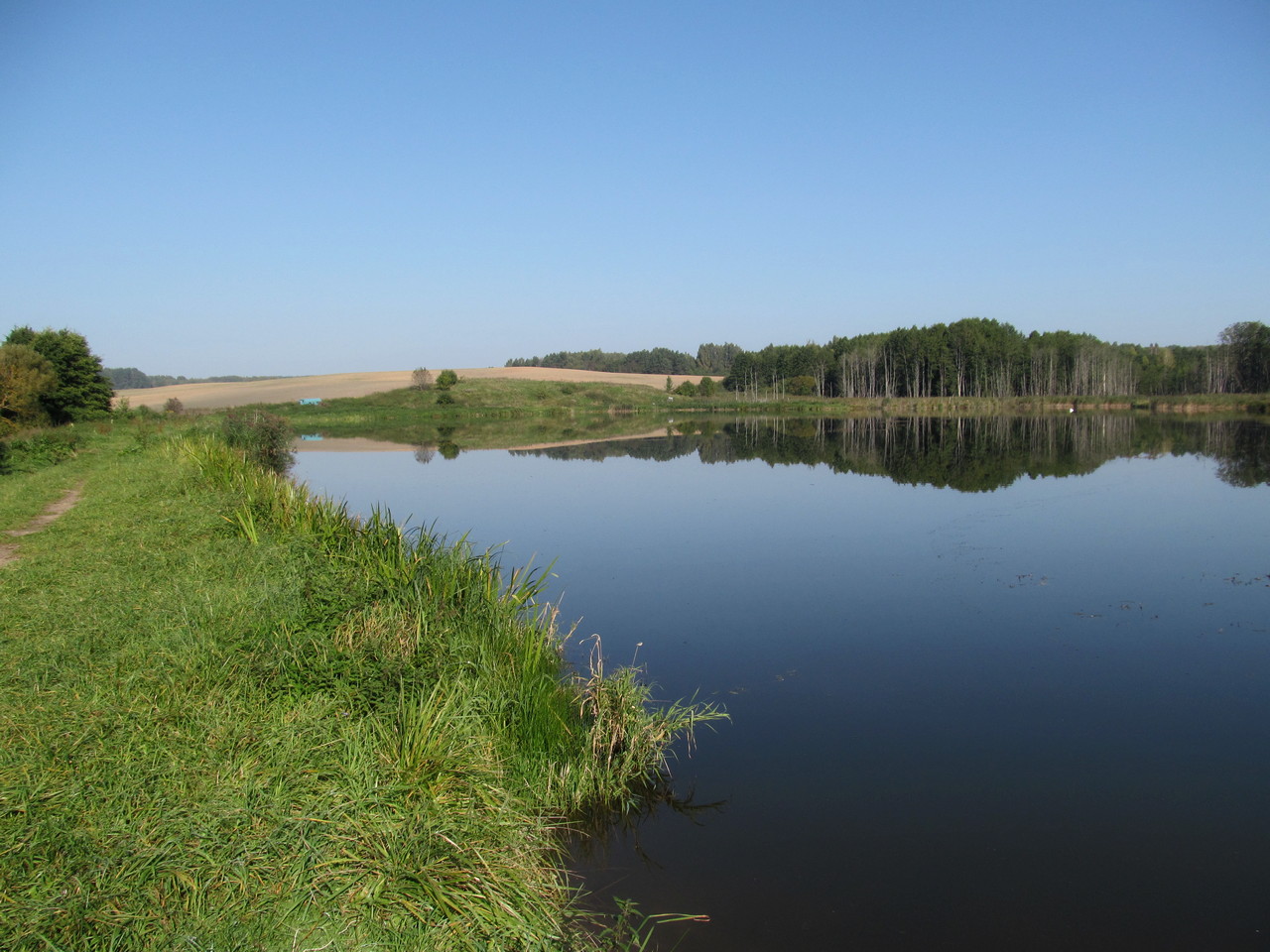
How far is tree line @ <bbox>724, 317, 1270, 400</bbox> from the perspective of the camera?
73188mm

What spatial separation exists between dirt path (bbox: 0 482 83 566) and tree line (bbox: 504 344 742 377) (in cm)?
11628

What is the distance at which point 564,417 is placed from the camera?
66.6m

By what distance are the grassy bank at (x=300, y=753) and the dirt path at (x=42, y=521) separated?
1231 mm

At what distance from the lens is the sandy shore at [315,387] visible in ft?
235

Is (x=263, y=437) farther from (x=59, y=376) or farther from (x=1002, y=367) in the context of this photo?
(x=1002, y=367)

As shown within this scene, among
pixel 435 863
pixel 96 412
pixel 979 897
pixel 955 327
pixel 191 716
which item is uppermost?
pixel 955 327

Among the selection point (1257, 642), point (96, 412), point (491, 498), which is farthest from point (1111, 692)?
point (96, 412)

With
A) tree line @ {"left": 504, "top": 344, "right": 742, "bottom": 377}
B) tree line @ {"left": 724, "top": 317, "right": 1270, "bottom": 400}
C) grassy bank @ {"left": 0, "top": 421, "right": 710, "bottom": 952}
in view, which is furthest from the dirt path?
tree line @ {"left": 504, "top": 344, "right": 742, "bottom": 377}

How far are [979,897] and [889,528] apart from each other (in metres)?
11.1

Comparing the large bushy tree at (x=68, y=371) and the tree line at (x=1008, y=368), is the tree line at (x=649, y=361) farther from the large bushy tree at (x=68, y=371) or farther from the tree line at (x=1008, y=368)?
the large bushy tree at (x=68, y=371)

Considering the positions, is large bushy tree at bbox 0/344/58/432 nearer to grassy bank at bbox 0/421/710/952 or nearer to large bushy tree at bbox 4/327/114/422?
large bushy tree at bbox 4/327/114/422

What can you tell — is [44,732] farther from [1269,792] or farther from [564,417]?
[564,417]

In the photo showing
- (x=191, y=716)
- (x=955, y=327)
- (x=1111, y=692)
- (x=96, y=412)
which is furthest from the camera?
(x=955, y=327)

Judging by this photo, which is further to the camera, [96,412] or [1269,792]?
[96,412]
